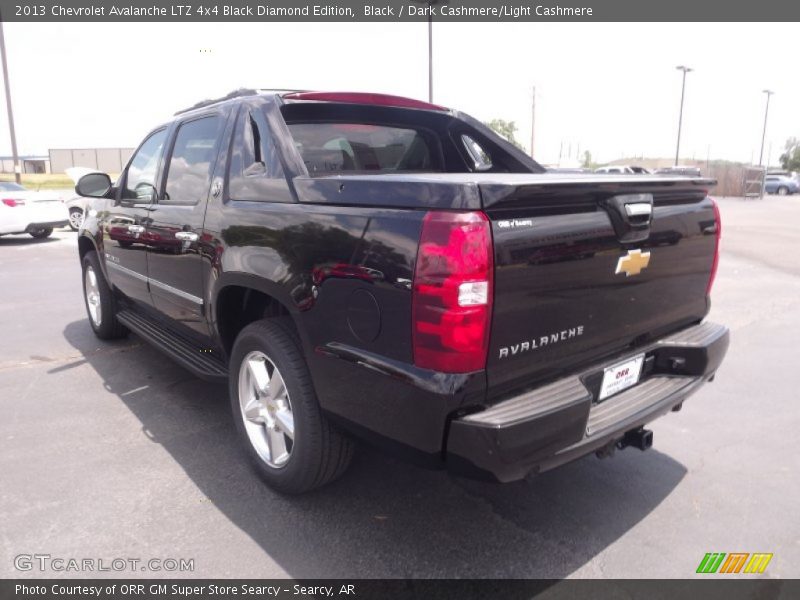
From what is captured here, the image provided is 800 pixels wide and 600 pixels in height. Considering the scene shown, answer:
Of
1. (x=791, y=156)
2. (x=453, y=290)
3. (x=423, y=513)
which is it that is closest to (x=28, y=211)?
(x=423, y=513)

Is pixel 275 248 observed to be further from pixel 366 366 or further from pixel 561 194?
pixel 561 194

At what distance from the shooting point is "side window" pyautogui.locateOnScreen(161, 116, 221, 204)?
3.43 metres

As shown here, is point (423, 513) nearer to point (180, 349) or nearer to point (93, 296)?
point (180, 349)

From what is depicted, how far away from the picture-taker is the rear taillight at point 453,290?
6.58 ft

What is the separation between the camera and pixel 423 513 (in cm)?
286

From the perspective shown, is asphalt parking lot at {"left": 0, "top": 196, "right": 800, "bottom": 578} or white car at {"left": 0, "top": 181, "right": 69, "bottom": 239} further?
white car at {"left": 0, "top": 181, "right": 69, "bottom": 239}

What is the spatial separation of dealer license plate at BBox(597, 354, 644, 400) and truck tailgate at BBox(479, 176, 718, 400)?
0.25 feet

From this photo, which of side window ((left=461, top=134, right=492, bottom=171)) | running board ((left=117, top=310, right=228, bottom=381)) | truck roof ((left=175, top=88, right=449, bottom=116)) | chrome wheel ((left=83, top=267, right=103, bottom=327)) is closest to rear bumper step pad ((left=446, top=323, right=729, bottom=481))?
running board ((left=117, top=310, right=228, bottom=381))

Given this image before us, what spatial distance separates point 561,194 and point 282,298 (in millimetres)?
1259

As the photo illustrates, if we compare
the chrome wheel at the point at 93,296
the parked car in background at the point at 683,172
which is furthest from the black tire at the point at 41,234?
the parked car in background at the point at 683,172

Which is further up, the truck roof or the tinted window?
the truck roof

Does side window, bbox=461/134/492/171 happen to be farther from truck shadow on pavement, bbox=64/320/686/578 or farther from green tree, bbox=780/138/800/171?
green tree, bbox=780/138/800/171

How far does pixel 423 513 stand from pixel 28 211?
44.5 feet

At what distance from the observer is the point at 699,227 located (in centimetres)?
297
